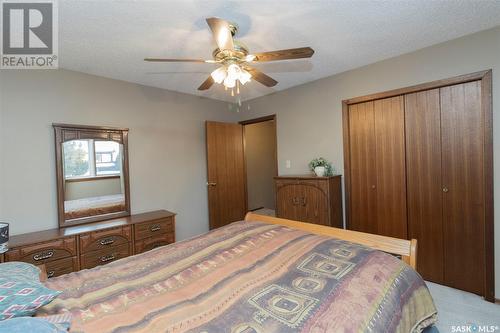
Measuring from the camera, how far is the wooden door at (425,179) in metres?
2.52

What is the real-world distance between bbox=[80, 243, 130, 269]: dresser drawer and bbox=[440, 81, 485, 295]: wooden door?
3.50 meters

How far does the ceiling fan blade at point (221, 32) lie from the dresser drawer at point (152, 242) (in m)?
2.38

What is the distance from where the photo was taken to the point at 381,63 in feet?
9.30

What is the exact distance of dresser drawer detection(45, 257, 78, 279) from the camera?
230cm

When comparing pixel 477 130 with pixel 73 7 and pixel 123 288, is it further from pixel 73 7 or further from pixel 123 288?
pixel 73 7

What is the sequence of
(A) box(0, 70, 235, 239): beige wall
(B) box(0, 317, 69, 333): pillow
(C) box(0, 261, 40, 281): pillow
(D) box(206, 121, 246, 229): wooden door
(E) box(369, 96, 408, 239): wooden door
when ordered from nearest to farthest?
(B) box(0, 317, 69, 333): pillow, (C) box(0, 261, 40, 281): pillow, (A) box(0, 70, 235, 239): beige wall, (E) box(369, 96, 408, 239): wooden door, (D) box(206, 121, 246, 229): wooden door

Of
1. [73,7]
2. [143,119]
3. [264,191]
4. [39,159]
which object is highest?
[73,7]

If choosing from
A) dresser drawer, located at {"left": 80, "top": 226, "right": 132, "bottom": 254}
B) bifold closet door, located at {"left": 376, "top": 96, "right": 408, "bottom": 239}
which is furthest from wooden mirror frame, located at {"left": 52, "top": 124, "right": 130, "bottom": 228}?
bifold closet door, located at {"left": 376, "top": 96, "right": 408, "bottom": 239}

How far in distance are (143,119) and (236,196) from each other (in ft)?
6.45

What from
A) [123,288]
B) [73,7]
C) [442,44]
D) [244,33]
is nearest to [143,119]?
[73,7]

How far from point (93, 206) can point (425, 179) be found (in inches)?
152

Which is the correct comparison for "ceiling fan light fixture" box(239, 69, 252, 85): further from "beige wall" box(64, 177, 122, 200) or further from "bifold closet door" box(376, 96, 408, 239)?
"beige wall" box(64, 177, 122, 200)

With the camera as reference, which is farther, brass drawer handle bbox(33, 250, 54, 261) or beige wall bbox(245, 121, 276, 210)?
beige wall bbox(245, 121, 276, 210)

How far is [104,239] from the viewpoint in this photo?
2.63m
